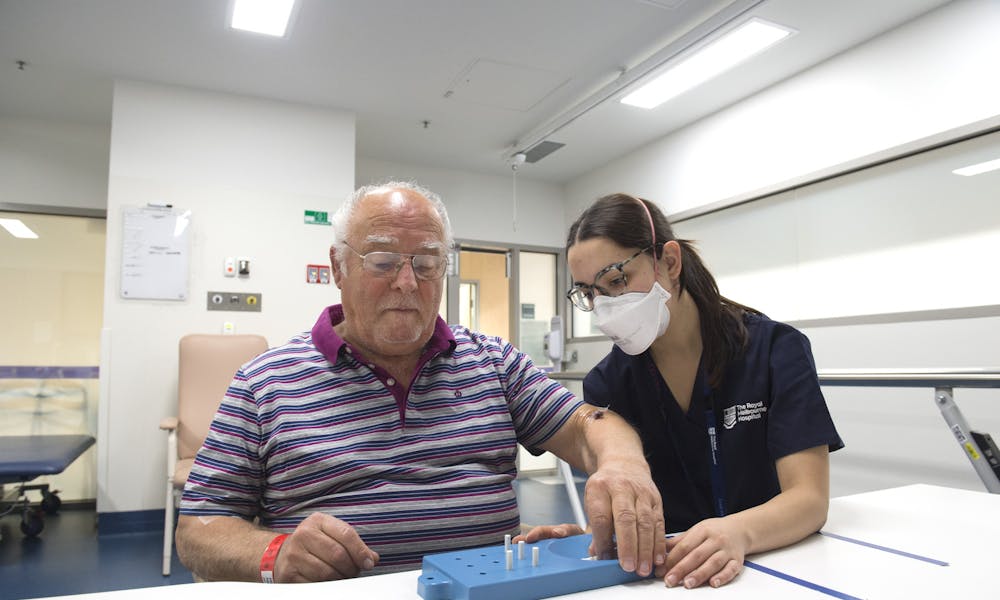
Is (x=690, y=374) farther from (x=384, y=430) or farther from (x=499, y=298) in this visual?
(x=499, y=298)

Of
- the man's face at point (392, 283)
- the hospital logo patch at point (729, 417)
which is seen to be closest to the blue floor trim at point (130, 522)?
the man's face at point (392, 283)

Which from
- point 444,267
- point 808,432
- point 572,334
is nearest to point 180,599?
point 444,267

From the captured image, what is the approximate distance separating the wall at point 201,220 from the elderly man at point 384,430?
293cm

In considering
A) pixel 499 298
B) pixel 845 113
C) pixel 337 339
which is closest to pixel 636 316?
pixel 337 339

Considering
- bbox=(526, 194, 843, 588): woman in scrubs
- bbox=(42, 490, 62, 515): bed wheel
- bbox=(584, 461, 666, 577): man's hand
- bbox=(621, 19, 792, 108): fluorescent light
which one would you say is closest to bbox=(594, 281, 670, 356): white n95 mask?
bbox=(526, 194, 843, 588): woman in scrubs

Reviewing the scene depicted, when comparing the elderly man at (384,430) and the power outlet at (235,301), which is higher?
the power outlet at (235,301)

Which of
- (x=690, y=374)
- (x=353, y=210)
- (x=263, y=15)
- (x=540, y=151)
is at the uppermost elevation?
(x=263, y=15)

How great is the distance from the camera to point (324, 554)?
89 centimetres

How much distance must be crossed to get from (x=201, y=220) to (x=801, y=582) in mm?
4111

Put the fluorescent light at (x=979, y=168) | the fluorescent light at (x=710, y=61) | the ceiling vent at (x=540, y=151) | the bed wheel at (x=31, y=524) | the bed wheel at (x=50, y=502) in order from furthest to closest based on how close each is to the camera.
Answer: the ceiling vent at (x=540, y=151), the bed wheel at (x=50, y=502), the bed wheel at (x=31, y=524), the fluorescent light at (x=710, y=61), the fluorescent light at (x=979, y=168)

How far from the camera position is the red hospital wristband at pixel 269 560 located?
3.12 ft

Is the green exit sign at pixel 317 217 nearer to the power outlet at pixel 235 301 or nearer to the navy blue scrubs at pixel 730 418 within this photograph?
the power outlet at pixel 235 301

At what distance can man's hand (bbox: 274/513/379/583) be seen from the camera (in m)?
0.89

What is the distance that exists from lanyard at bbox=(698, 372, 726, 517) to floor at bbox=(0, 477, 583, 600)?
2219 millimetres
